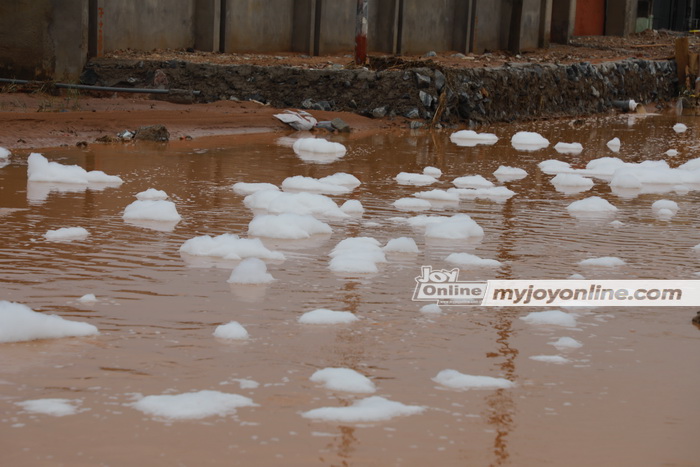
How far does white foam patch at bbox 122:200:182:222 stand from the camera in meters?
5.98

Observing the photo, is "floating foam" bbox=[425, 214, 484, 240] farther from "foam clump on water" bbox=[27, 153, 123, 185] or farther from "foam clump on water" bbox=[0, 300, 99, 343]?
"foam clump on water" bbox=[27, 153, 123, 185]

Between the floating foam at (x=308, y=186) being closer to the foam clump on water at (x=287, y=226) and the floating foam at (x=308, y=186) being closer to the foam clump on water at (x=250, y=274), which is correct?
the foam clump on water at (x=287, y=226)

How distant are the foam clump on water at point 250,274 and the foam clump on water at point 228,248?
410mm

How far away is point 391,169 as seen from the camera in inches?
348

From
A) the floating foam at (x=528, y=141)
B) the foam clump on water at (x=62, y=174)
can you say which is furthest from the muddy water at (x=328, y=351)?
the floating foam at (x=528, y=141)

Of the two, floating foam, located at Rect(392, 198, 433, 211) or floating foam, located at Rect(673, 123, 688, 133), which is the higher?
floating foam, located at Rect(392, 198, 433, 211)

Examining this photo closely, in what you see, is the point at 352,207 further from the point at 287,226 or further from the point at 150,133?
the point at 150,133

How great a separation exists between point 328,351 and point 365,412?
1.97ft

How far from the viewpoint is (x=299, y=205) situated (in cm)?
628

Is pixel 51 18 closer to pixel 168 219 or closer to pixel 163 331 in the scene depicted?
pixel 168 219

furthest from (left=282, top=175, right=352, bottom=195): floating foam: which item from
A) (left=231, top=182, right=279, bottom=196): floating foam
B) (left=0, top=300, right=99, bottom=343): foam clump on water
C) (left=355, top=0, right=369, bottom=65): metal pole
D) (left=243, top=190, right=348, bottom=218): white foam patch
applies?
(left=355, top=0, right=369, bottom=65): metal pole

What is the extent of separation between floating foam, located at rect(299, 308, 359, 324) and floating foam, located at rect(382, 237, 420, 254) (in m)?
1.29

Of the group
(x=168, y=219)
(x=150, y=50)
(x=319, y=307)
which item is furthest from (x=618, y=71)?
(x=319, y=307)

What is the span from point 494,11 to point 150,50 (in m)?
8.57
